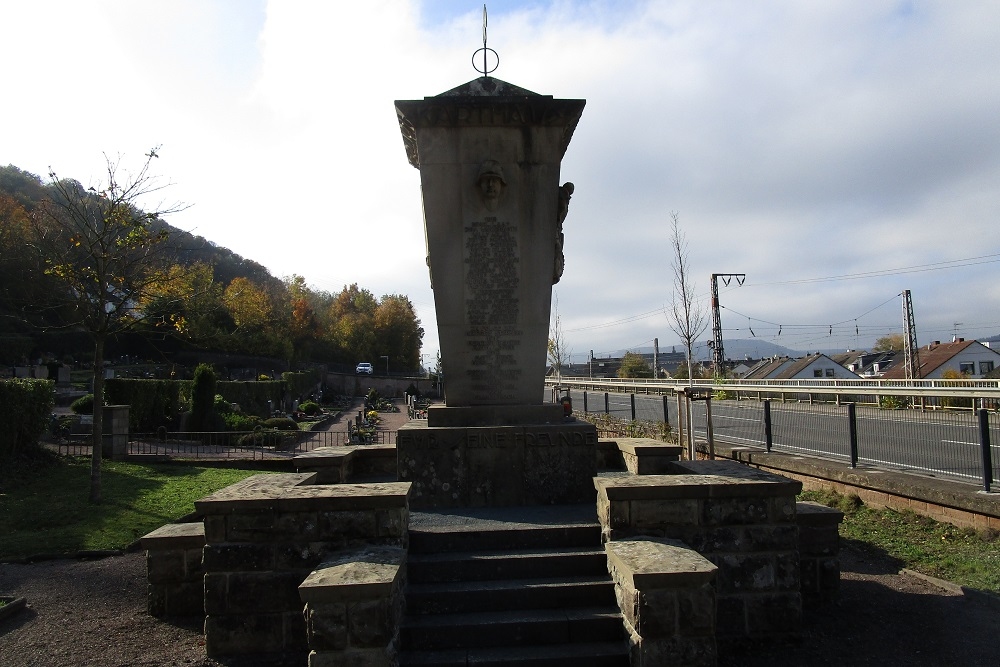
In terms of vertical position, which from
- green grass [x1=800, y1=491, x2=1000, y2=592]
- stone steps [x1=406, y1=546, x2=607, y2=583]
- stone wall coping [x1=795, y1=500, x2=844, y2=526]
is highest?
stone wall coping [x1=795, y1=500, x2=844, y2=526]

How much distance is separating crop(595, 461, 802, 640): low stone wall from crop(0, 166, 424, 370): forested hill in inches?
473

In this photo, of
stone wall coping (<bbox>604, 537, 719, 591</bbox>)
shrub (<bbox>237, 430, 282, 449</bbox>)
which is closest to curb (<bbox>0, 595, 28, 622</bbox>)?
stone wall coping (<bbox>604, 537, 719, 591</bbox>)

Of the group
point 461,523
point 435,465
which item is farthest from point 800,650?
point 435,465

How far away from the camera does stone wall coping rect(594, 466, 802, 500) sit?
14.9ft

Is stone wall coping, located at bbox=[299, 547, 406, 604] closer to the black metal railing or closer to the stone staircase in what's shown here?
the stone staircase

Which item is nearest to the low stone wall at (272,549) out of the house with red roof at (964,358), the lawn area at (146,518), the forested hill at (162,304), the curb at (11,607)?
the curb at (11,607)

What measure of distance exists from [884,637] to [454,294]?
4.85 metres

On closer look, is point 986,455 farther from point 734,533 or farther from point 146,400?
point 146,400

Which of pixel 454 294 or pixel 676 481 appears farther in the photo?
pixel 454 294

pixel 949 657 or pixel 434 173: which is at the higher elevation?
pixel 434 173

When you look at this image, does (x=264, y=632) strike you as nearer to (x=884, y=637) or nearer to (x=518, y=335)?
(x=518, y=335)

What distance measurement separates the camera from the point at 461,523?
5.32m

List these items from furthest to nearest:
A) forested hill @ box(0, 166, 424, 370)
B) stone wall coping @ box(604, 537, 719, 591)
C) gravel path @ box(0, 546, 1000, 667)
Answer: forested hill @ box(0, 166, 424, 370) → gravel path @ box(0, 546, 1000, 667) → stone wall coping @ box(604, 537, 719, 591)

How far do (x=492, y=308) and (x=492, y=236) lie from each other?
0.79 m
